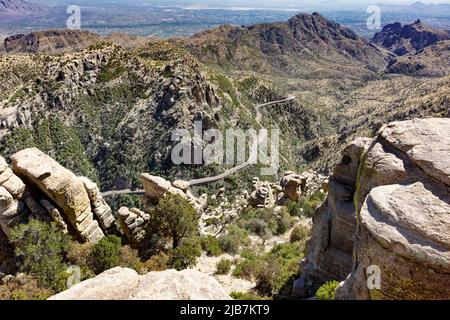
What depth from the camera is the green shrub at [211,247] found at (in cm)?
3041

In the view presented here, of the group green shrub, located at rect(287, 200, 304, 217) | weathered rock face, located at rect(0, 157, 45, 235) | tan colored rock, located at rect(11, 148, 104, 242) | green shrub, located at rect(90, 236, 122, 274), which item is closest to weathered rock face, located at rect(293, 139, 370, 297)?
green shrub, located at rect(90, 236, 122, 274)

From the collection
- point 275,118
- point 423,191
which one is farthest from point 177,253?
point 275,118

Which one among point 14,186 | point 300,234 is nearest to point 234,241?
point 300,234

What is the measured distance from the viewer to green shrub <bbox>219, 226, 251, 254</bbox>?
3142 cm

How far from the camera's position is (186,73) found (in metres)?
112

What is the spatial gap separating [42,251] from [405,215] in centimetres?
2198

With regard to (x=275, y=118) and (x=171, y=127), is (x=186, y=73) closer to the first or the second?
(x=171, y=127)

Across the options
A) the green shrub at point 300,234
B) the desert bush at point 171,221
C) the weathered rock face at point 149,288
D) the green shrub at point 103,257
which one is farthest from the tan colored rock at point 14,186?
the green shrub at point 300,234

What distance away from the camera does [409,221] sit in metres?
10.7

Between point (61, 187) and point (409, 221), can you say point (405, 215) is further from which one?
point (61, 187)

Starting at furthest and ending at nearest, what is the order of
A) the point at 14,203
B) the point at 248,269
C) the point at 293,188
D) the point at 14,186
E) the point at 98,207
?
the point at 293,188, the point at 98,207, the point at 14,186, the point at 14,203, the point at 248,269

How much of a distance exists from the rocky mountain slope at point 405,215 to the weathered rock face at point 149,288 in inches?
193
